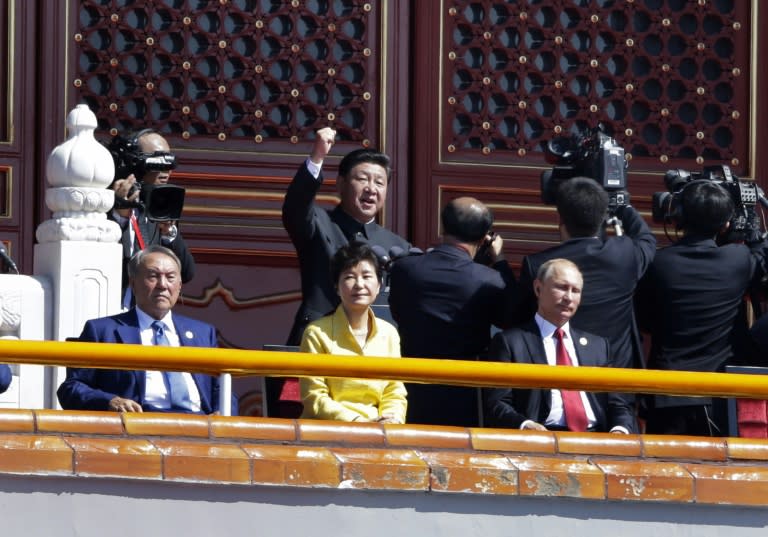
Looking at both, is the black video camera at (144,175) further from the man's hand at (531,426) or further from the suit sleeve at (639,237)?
the man's hand at (531,426)

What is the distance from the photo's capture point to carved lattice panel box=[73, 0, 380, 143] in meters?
10.2

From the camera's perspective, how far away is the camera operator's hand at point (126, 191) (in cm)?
811

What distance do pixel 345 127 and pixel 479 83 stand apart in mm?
757

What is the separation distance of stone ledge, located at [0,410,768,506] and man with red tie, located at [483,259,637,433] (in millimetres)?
266

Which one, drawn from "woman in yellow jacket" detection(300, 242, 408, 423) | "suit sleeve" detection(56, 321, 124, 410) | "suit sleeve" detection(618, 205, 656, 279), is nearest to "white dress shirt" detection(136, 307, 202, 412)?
"suit sleeve" detection(56, 321, 124, 410)

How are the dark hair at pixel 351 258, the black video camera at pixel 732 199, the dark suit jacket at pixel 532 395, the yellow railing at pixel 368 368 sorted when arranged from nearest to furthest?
the yellow railing at pixel 368 368 → the dark suit jacket at pixel 532 395 → the dark hair at pixel 351 258 → the black video camera at pixel 732 199

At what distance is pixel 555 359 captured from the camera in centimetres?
691

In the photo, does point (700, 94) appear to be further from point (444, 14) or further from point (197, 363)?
point (197, 363)

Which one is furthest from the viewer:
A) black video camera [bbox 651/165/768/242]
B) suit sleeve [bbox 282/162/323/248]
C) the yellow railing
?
black video camera [bbox 651/165/768/242]

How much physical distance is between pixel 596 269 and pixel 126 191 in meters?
1.99

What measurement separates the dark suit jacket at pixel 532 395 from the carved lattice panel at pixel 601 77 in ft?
12.0

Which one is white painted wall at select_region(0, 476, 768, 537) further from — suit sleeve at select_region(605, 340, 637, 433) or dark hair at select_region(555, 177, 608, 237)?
dark hair at select_region(555, 177, 608, 237)

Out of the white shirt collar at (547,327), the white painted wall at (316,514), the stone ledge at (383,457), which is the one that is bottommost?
the white painted wall at (316,514)

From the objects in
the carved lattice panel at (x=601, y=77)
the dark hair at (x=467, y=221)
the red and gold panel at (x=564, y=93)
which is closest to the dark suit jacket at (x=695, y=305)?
the dark hair at (x=467, y=221)
